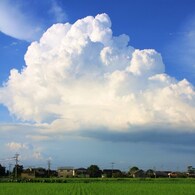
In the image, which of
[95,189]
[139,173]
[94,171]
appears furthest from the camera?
[94,171]

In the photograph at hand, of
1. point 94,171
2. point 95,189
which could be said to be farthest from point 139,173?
point 95,189

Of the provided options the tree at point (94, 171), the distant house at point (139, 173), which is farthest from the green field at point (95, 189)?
the tree at point (94, 171)

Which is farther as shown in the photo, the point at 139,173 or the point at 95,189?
the point at 139,173

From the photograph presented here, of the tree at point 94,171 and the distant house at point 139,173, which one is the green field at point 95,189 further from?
the tree at point 94,171

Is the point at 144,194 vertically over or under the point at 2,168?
under

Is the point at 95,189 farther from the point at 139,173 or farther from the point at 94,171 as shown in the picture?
A: the point at 139,173

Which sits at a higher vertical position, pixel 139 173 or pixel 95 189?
pixel 139 173

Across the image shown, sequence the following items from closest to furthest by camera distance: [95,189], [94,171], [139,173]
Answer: [95,189], [139,173], [94,171]

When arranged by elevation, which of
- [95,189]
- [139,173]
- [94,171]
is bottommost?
[95,189]

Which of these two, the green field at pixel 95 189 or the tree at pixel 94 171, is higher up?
the tree at pixel 94 171

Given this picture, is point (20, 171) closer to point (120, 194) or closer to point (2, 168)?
point (2, 168)

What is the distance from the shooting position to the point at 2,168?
158 m

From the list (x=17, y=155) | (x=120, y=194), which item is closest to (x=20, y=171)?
(x=17, y=155)

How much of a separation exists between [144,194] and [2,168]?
125m
